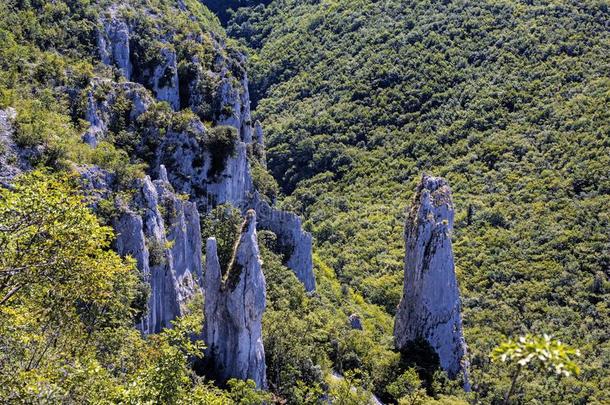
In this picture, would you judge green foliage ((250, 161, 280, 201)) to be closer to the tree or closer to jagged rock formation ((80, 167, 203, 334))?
jagged rock formation ((80, 167, 203, 334))

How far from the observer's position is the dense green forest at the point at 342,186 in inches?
513

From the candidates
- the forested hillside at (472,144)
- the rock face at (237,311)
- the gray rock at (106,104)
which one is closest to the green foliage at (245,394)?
the rock face at (237,311)

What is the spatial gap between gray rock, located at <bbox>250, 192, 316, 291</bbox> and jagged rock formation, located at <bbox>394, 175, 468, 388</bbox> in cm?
899

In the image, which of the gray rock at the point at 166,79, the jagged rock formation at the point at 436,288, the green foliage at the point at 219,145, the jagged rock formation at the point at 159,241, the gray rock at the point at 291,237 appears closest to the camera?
the jagged rock formation at the point at 159,241

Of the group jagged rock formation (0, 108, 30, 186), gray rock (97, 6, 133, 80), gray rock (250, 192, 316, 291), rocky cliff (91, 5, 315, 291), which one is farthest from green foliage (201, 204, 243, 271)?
jagged rock formation (0, 108, 30, 186)

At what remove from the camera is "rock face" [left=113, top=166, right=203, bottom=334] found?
86.8 ft

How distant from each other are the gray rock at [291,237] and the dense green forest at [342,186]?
3.66 feet

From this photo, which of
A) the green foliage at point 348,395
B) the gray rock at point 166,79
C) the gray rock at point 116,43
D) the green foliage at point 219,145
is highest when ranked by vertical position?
the gray rock at point 116,43

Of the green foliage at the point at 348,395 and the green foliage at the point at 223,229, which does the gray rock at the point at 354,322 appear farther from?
the green foliage at the point at 348,395

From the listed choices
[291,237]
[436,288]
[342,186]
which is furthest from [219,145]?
[342,186]

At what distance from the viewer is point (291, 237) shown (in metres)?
47.8

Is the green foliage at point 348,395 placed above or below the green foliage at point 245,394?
below

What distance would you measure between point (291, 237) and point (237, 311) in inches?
761

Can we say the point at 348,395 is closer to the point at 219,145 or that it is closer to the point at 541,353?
the point at 219,145
